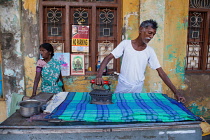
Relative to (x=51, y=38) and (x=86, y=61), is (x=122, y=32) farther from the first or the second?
(x=51, y=38)

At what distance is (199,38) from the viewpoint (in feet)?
15.0

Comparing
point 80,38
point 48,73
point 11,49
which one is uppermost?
point 80,38

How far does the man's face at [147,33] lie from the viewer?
8.07 feet

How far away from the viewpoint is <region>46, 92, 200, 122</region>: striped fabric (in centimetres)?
164

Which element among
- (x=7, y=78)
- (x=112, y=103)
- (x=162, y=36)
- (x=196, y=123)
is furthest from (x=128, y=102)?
(x=7, y=78)

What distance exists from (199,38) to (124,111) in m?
3.66

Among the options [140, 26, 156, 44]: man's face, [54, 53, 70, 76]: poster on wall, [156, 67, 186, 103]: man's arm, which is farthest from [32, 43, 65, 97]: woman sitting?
[156, 67, 186, 103]: man's arm

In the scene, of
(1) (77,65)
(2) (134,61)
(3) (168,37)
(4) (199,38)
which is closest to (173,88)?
(2) (134,61)

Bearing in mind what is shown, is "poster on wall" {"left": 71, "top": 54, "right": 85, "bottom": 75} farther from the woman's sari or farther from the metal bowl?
the metal bowl

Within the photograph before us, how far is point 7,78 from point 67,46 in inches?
53.7

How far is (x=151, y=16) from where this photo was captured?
4.00 m

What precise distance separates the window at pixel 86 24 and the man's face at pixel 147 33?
1575mm

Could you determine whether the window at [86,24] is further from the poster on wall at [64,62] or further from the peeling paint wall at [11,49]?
the peeling paint wall at [11,49]

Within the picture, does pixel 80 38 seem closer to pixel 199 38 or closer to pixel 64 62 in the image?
pixel 64 62
